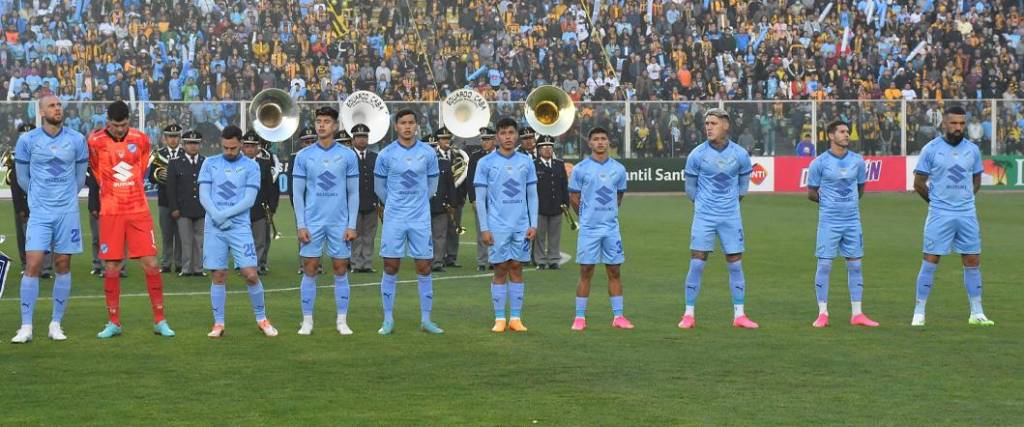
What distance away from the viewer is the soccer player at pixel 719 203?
1396cm

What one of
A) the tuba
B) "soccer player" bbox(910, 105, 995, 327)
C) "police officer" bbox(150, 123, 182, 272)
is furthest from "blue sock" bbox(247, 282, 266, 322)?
the tuba

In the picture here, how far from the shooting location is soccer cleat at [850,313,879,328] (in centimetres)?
1404

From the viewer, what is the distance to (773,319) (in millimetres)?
14680

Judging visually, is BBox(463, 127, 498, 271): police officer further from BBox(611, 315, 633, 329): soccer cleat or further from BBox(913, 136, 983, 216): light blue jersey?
BBox(913, 136, 983, 216): light blue jersey

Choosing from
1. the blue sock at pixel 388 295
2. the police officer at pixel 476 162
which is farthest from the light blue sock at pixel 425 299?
the police officer at pixel 476 162

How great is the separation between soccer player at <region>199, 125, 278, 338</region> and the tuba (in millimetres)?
10621

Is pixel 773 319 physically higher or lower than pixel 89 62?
lower

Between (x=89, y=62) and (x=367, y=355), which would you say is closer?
(x=367, y=355)

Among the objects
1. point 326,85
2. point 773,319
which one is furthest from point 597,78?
point 773,319

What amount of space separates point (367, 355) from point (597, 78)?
32.5 metres

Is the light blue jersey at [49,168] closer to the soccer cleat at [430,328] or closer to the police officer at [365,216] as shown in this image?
the soccer cleat at [430,328]

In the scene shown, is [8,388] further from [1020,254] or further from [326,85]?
[326,85]

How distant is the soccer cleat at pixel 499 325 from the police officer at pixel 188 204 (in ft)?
23.4

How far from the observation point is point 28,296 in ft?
43.2
